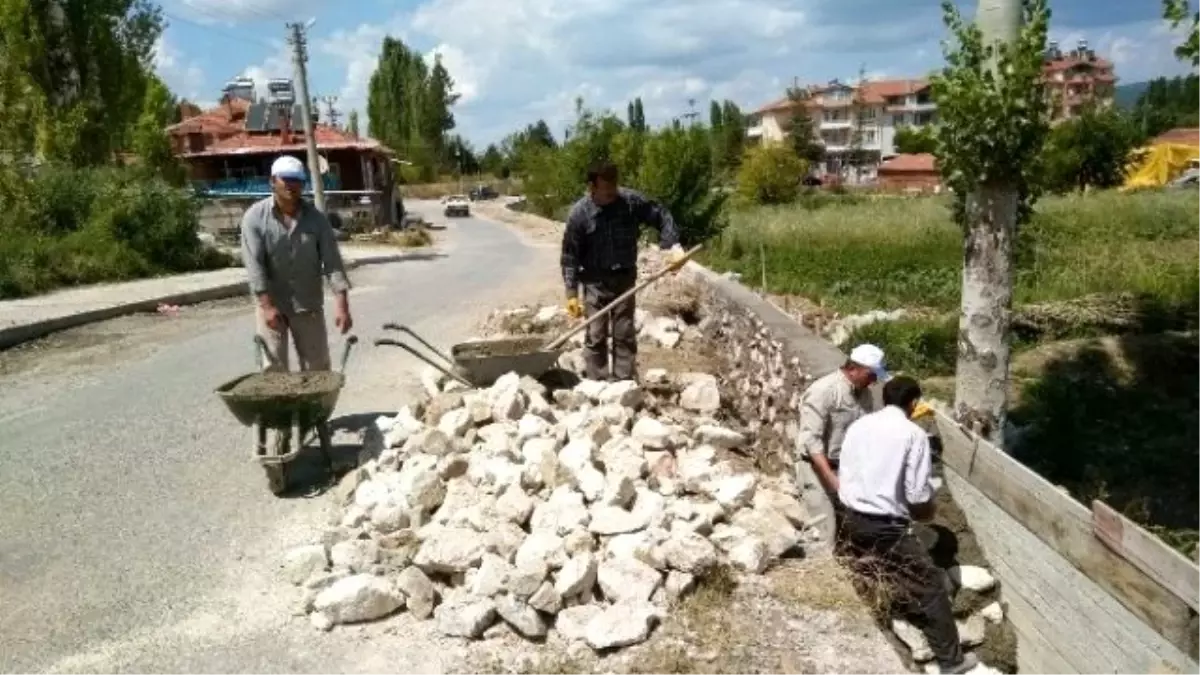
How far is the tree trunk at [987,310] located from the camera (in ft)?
17.6

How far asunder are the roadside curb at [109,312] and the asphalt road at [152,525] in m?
1.19

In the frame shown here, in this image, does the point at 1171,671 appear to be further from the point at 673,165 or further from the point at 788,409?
the point at 673,165

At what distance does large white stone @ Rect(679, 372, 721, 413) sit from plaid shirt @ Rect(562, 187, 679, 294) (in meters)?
1.09

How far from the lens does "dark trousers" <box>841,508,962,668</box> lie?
4.36 metres

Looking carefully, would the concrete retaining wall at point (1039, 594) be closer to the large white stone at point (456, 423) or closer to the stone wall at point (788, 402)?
the stone wall at point (788, 402)

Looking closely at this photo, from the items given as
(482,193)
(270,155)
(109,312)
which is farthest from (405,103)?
(109,312)

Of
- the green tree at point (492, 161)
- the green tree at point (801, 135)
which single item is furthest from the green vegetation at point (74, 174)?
the green tree at point (492, 161)

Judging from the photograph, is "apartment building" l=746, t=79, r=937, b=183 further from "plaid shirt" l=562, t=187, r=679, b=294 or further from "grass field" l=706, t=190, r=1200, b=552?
"plaid shirt" l=562, t=187, r=679, b=294

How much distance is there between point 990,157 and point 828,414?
1.76 metres

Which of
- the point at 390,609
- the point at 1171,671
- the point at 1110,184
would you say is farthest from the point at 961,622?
the point at 1110,184

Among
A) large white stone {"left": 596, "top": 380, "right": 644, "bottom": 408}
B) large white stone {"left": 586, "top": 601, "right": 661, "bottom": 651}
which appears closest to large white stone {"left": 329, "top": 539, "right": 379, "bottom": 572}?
large white stone {"left": 586, "top": 601, "right": 661, "bottom": 651}

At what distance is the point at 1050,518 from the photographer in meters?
4.33

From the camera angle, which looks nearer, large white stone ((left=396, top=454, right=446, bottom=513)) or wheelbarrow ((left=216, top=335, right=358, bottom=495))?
large white stone ((left=396, top=454, right=446, bottom=513))

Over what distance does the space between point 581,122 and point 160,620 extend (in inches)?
1199
